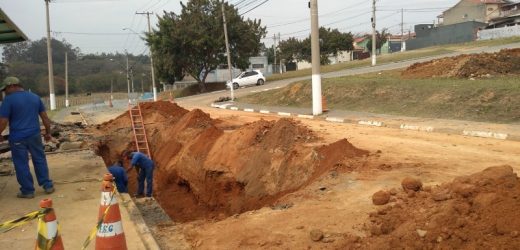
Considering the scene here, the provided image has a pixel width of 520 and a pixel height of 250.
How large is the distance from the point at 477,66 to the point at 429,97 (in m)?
5.60

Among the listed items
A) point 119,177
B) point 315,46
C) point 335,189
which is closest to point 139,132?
point 315,46

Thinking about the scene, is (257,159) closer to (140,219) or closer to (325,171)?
(325,171)

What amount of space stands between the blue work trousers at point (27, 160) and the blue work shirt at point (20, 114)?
0.09 metres

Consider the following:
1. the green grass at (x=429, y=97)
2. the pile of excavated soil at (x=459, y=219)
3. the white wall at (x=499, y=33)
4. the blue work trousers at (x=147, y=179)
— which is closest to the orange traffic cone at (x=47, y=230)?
the pile of excavated soil at (x=459, y=219)

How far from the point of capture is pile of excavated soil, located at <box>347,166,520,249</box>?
160 inches

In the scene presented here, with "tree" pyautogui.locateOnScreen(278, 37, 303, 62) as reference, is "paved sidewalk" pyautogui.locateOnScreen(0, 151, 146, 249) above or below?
below

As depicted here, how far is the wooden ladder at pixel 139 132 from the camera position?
15825 millimetres

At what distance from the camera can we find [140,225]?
585cm

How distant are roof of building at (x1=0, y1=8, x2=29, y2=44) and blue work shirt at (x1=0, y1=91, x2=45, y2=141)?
4.98 ft

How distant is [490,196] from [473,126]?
937cm

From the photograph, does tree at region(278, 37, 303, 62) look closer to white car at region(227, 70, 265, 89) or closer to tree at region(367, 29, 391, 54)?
tree at region(367, 29, 391, 54)

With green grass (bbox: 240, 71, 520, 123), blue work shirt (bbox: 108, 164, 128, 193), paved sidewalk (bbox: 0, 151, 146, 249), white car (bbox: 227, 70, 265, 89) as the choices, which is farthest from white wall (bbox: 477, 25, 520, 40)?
paved sidewalk (bbox: 0, 151, 146, 249)

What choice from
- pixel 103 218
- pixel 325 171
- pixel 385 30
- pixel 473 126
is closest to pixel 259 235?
pixel 103 218

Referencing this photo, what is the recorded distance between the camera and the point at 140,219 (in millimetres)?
6094
